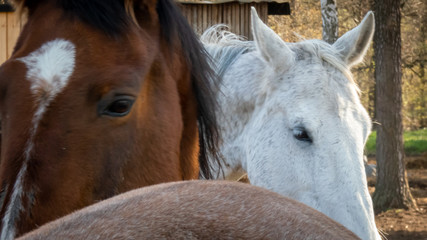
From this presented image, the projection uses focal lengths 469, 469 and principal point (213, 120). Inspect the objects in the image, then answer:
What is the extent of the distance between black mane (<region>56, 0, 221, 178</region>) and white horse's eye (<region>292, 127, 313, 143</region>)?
1.53 ft

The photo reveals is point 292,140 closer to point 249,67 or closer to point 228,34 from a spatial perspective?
point 249,67

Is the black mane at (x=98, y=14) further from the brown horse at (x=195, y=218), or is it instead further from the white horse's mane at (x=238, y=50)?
the white horse's mane at (x=238, y=50)

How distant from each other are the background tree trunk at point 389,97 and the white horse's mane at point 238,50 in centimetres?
547

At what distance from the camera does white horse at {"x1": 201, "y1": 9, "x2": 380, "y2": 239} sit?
2.28 metres

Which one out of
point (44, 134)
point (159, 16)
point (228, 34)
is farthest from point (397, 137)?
point (44, 134)

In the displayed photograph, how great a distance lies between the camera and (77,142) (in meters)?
1.46

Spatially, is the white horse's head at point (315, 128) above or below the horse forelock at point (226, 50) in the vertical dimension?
below

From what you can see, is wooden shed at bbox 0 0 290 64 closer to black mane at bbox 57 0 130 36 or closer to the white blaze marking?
black mane at bbox 57 0 130 36

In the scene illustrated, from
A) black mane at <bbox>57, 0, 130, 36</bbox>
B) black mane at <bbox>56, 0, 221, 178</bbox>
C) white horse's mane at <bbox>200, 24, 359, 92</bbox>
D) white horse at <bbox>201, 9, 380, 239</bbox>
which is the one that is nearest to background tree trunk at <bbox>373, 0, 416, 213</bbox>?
white horse's mane at <bbox>200, 24, 359, 92</bbox>

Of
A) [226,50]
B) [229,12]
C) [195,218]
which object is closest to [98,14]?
[195,218]

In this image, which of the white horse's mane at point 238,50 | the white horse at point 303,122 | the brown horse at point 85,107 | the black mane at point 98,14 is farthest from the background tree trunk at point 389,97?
the black mane at point 98,14

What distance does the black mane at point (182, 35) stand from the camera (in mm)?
1668

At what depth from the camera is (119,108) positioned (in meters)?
1.57

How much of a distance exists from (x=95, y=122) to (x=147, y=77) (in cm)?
30
